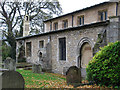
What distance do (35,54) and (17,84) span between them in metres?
16.2

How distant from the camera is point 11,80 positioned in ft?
17.6

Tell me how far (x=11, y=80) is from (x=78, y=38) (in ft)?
33.2

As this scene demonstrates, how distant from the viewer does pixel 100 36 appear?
12.0 m

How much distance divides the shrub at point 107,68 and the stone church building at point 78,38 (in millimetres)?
3977

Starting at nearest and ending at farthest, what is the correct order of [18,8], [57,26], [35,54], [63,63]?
[63,63], [35,54], [57,26], [18,8]

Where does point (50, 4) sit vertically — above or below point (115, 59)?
above

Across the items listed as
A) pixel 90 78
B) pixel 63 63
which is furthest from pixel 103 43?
pixel 63 63

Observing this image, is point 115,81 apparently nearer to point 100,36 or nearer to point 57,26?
point 100,36

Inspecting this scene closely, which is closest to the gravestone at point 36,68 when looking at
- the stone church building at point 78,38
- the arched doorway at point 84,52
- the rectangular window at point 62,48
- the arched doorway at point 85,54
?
the stone church building at point 78,38

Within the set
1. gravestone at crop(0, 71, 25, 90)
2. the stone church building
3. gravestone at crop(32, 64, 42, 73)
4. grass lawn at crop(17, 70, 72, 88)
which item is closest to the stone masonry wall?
the stone church building

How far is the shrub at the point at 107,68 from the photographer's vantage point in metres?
6.87

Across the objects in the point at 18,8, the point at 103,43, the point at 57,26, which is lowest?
the point at 103,43

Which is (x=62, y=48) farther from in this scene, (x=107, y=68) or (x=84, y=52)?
(x=107, y=68)

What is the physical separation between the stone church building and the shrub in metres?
3.98
